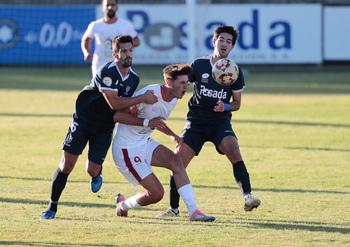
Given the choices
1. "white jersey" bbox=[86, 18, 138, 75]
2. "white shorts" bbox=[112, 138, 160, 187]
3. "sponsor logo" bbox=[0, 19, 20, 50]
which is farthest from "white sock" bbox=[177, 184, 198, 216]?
"sponsor logo" bbox=[0, 19, 20, 50]

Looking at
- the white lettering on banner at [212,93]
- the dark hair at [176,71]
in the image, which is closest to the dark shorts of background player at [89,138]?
the dark hair at [176,71]

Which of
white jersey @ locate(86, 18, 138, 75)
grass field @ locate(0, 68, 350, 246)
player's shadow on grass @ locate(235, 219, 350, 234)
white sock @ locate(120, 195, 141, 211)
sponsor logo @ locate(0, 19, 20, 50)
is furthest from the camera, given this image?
sponsor logo @ locate(0, 19, 20, 50)

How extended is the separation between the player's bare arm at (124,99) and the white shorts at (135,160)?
483mm

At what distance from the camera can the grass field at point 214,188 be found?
5820mm

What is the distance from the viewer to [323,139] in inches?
471

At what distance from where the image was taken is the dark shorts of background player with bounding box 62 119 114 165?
6.52 meters

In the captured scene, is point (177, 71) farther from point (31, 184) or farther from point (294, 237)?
point (31, 184)

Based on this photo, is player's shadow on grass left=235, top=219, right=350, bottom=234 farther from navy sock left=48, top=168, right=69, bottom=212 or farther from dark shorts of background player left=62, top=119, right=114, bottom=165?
navy sock left=48, top=168, right=69, bottom=212

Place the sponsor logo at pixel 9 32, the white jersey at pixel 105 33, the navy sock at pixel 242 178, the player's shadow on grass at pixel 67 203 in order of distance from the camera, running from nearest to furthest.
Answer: the navy sock at pixel 242 178 → the player's shadow on grass at pixel 67 203 → the white jersey at pixel 105 33 → the sponsor logo at pixel 9 32

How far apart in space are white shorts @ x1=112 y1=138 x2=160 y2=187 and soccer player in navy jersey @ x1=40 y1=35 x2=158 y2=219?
401 millimetres

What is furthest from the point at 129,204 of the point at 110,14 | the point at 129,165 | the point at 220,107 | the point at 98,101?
the point at 110,14

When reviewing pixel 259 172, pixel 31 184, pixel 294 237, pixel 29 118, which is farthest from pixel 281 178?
pixel 29 118

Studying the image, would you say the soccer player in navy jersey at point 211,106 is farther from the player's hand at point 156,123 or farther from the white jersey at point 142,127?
the player's hand at point 156,123

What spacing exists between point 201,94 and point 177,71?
93 cm
